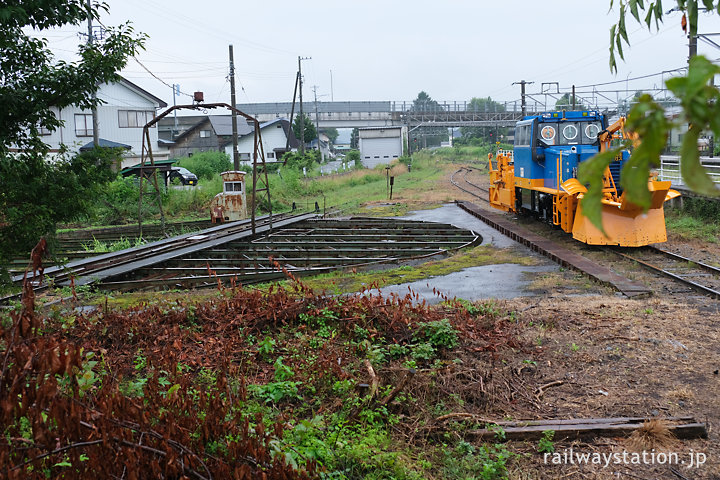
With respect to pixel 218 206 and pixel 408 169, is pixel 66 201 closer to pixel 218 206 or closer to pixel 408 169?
pixel 218 206

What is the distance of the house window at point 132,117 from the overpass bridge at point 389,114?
21.6 meters

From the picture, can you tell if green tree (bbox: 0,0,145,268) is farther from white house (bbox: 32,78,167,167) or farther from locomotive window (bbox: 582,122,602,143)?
white house (bbox: 32,78,167,167)

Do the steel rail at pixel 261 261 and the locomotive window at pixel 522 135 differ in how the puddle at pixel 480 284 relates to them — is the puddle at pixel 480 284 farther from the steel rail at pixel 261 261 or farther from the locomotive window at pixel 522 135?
the locomotive window at pixel 522 135

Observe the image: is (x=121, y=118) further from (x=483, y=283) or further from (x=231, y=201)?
(x=483, y=283)

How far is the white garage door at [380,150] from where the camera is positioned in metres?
71.4

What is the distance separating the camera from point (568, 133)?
1675cm

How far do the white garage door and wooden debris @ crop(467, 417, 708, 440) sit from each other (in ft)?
220

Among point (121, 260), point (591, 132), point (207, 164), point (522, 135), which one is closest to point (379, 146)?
point (207, 164)

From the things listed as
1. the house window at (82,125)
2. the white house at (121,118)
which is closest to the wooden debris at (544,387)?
the white house at (121,118)

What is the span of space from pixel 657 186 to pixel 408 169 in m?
43.9

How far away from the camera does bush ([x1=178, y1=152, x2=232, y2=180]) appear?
48.2 metres

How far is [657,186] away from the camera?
1243cm

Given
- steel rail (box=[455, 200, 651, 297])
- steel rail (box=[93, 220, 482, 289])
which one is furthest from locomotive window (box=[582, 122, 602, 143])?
steel rail (box=[93, 220, 482, 289])

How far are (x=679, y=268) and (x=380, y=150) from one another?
2410 inches
